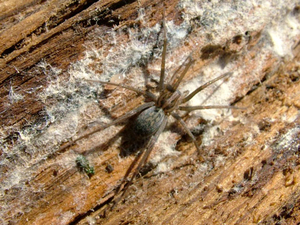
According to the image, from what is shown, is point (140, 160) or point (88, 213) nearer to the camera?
point (88, 213)

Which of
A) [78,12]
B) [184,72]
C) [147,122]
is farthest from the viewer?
[184,72]

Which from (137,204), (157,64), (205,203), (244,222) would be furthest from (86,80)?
(244,222)

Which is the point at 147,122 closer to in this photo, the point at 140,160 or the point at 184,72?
the point at 140,160

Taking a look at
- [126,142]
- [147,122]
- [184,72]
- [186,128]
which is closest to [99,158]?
[126,142]

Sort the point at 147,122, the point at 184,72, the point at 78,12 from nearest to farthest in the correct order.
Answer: the point at 78,12
the point at 147,122
the point at 184,72

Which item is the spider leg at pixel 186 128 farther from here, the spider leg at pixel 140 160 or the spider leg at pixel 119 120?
the spider leg at pixel 119 120

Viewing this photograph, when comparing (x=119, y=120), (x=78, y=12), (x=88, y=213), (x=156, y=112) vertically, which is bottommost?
(x=88, y=213)

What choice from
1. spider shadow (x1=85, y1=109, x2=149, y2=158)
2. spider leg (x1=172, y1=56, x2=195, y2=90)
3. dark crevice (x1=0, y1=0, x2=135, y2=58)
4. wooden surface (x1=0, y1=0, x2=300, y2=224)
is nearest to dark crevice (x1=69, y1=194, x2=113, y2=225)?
wooden surface (x1=0, y1=0, x2=300, y2=224)

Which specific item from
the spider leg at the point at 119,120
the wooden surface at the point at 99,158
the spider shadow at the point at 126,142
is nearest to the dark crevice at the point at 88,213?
the wooden surface at the point at 99,158

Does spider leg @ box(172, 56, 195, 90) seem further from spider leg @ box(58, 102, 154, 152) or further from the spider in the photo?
spider leg @ box(58, 102, 154, 152)
